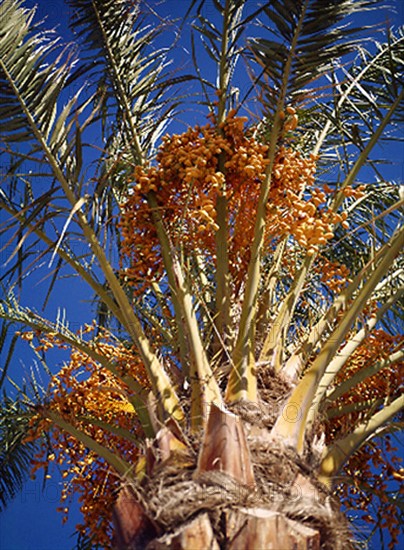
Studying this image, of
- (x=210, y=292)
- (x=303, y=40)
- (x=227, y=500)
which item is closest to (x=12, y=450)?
(x=210, y=292)

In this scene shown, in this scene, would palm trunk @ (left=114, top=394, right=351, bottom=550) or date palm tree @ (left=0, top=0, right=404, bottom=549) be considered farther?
date palm tree @ (left=0, top=0, right=404, bottom=549)

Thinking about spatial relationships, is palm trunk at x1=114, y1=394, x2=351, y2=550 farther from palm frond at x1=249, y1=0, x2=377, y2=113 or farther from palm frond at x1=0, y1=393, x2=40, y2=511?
palm frond at x1=0, y1=393, x2=40, y2=511

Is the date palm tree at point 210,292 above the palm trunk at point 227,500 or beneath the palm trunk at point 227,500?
above

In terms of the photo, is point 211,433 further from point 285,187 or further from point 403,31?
point 403,31

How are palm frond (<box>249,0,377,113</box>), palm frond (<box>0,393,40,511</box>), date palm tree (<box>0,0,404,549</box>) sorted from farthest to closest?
palm frond (<box>0,393,40,511</box>) < palm frond (<box>249,0,377,113</box>) < date palm tree (<box>0,0,404,549</box>)

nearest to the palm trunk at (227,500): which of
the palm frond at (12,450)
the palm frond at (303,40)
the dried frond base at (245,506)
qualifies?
the dried frond base at (245,506)

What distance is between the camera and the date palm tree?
1.80 meters

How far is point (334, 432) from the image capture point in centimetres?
255

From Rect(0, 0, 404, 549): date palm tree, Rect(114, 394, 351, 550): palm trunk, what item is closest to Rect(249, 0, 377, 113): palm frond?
Rect(0, 0, 404, 549): date palm tree

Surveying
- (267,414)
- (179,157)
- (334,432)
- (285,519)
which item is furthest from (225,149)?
(285,519)

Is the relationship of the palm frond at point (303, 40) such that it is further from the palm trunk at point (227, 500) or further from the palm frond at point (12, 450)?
the palm frond at point (12, 450)

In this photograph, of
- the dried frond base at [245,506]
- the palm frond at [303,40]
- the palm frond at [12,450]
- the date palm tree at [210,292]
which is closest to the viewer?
the dried frond base at [245,506]

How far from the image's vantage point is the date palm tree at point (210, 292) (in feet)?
5.90

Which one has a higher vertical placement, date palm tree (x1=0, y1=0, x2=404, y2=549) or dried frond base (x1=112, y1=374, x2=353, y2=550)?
date palm tree (x1=0, y1=0, x2=404, y2=549)
